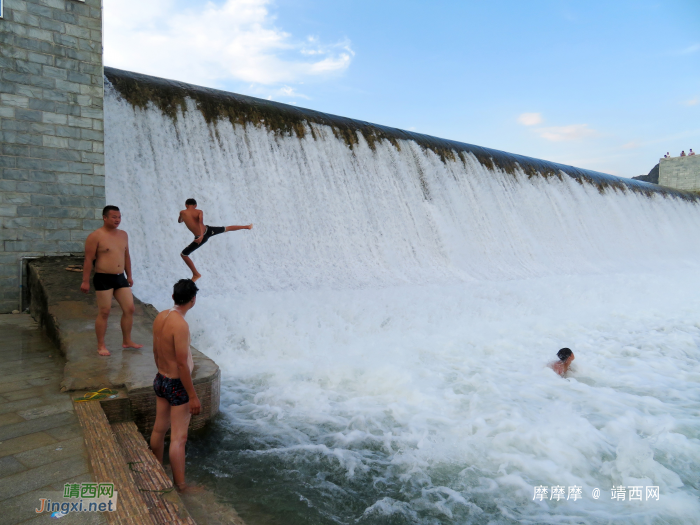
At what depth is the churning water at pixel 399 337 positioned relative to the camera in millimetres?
3064

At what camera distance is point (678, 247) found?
2188cm

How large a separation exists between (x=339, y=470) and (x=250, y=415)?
1.09m

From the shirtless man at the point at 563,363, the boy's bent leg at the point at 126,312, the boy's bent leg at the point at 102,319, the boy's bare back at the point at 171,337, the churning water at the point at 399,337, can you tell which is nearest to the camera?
the boy's bare back at the point at 171,337

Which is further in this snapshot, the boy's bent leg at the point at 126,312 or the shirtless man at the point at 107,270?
the boy's bent leg at the point at 126,312

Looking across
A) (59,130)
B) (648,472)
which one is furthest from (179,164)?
(648,472)

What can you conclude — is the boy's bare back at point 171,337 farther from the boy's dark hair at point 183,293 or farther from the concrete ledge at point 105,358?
the concrete ledge at point 105,358

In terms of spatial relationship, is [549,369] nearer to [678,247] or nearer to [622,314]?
[622,314]

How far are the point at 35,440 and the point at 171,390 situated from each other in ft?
2.66

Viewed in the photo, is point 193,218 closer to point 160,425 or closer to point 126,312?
point 126,312

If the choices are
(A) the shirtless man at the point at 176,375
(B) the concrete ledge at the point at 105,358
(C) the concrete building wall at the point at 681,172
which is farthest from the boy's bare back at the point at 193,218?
(C) the concrete building wall at the point at 681,172

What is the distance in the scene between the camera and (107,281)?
3922mm

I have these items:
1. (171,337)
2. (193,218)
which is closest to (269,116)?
(193,218)

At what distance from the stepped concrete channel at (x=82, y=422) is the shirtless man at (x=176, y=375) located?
13 cm

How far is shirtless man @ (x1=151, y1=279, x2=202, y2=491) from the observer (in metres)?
2.37
